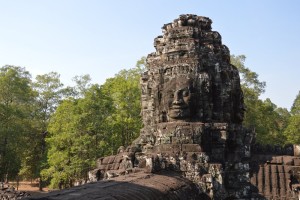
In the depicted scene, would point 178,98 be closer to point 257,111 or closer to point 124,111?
point 124,111

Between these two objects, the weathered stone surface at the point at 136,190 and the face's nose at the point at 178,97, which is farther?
the face's nose at the point at 178,97

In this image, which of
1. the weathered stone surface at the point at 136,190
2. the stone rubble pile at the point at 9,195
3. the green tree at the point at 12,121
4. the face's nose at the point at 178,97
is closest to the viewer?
the weathered stone surface at the point at 136,190

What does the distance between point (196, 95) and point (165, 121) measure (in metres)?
1.31

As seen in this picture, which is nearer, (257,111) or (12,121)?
(12,121)

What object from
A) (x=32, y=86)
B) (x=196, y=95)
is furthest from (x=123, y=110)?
(x=196, y=95)

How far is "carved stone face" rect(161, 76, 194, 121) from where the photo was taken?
36.8 ft

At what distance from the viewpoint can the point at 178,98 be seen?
11.2 meters

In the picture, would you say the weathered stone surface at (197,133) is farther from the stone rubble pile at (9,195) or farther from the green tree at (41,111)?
the green tree at (41,111)

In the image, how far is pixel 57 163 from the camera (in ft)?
71.5

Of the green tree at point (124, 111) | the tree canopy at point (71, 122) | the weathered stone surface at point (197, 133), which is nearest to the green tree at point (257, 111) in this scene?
the tree canopy at point (71, 122)

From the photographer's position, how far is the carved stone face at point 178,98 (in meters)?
11.2

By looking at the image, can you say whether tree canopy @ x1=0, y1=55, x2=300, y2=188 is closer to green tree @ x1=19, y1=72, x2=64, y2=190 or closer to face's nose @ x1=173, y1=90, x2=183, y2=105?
green tree @ x1=19, y1=72, x2=64, y2=190

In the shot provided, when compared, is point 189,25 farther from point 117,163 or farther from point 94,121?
point 94,121

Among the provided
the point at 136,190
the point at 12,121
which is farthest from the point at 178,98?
the point at 12,121
